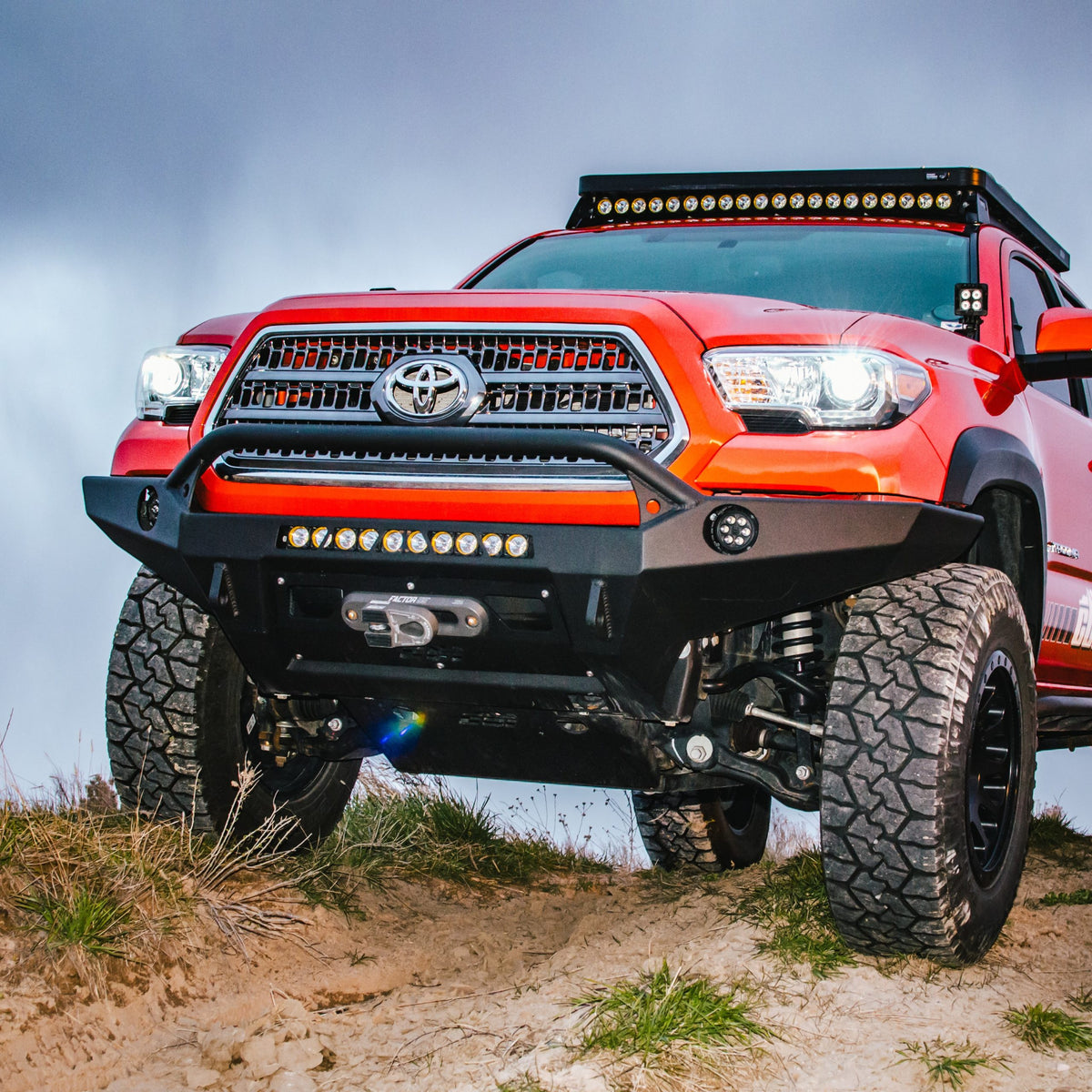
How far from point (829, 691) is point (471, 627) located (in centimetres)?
98

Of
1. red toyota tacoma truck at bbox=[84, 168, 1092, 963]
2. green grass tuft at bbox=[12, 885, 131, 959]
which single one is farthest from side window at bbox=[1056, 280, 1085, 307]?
green grass tuft at bbox=[12, 885, 131, 959]

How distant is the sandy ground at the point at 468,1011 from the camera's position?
3279 mm

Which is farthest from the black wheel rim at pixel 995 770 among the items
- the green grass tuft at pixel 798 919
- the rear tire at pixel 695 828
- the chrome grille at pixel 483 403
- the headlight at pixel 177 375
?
the headlight at pixel 177 375

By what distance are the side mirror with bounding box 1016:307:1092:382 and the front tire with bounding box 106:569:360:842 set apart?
2.69 metres

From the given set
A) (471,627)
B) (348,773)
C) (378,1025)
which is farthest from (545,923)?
(471,627)

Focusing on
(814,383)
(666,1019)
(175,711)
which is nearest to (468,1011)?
(666,1019)

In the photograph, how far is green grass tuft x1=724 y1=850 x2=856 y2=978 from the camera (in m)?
3.80

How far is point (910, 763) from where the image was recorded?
138 inches

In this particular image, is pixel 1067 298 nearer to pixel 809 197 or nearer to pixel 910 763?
pixel 809 197

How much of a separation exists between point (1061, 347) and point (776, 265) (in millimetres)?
1044

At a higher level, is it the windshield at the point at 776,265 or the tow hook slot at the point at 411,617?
the windshield at the point at 776,265

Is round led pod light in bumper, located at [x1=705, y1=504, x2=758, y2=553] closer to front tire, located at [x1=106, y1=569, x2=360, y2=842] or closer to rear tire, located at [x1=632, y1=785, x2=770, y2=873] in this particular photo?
front tire, located at [x1=106, y1=569, x2=360, y2=842]

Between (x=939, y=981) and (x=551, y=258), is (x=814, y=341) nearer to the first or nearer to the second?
(x=939, y=981)

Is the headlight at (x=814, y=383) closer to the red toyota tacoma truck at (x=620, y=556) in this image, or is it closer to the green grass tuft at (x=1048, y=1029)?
the red toyota tacoma truck at (x=620, y=556)
